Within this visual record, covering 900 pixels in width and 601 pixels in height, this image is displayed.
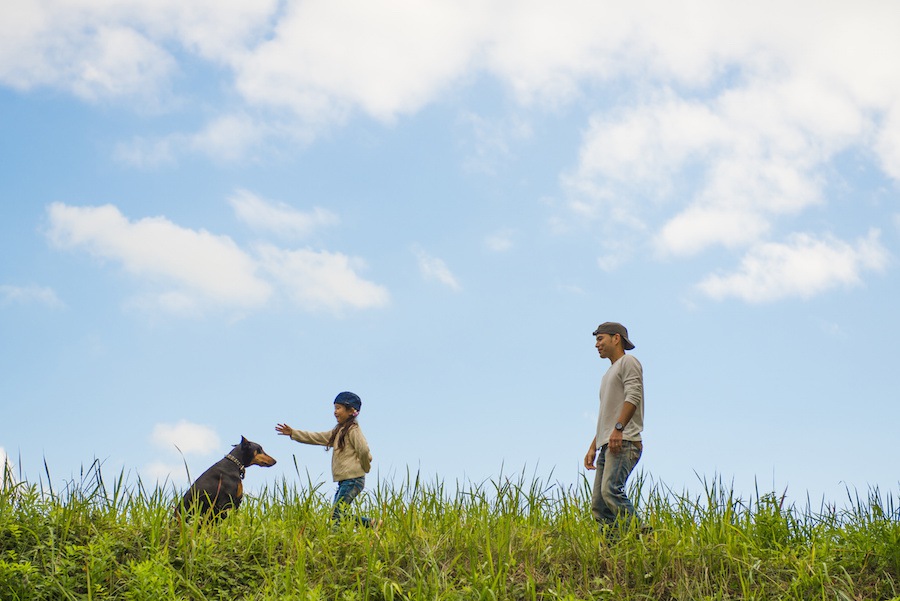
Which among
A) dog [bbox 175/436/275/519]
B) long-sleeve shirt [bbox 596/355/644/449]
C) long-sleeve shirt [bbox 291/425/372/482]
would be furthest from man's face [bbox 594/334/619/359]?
dog [bbox 175/436/275/519]

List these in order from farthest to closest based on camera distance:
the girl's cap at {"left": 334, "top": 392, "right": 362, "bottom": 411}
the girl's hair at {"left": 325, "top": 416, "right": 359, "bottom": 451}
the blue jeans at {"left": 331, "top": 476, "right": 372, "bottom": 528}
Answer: the girl's cap at {"left": 334, "top": 392, "right": 362, "bottom": 411}
the girl's hair at {"left": 325, "top": 416, "right": 359, "bottom": 451}
the blue jeans at {"left": 331, "top": 476, "right": 372, "bottom": 528}

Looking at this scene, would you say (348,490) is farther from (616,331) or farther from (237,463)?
(616,331)

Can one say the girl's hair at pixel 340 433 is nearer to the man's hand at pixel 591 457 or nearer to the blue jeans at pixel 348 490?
the blue jeans at pixel 348 490

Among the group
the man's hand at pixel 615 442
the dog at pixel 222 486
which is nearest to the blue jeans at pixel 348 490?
the dog at pixel 222 486

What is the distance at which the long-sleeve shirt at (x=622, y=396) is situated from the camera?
9.03 meters

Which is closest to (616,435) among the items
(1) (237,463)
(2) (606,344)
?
(2) (606,344)

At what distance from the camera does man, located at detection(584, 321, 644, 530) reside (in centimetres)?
896

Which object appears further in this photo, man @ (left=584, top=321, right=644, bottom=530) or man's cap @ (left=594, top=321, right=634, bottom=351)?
man's cap @ (left=594, top=321, right=634, bottom=351)

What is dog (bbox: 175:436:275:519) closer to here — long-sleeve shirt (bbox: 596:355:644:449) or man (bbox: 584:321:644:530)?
man (bbox: 584:321:644:530)

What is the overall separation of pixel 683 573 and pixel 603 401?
197cm

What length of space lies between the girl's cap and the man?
9.73 feet

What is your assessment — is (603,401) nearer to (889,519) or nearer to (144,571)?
(889,519)

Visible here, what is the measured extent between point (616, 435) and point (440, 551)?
7.08 ft

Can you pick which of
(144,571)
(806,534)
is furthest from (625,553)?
(144,571)
